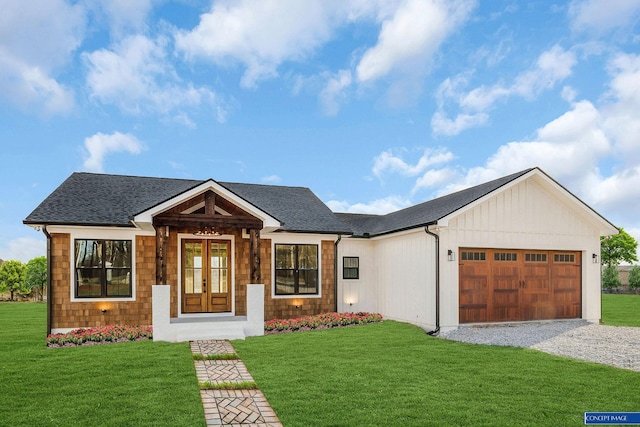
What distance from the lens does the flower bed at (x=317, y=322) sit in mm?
12578

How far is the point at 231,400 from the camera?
245 inches

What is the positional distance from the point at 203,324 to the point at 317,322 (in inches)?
132

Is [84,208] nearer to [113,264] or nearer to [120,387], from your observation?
[113,264]

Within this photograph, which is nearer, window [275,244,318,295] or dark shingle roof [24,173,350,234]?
dark shingle roof [24,173,350,234]

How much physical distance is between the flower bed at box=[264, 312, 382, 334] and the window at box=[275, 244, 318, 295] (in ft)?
3.15

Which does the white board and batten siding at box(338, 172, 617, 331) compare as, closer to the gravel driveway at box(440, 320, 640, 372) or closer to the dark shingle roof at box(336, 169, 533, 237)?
the dark shingle roof at box(336, 169, 533, 237)

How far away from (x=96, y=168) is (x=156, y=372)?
37.1 feet

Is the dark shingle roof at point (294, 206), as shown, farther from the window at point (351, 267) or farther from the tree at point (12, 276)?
the tree at point (12, 276)

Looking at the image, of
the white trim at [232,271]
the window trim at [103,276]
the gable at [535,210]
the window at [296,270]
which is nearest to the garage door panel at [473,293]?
the gable at [535,210]

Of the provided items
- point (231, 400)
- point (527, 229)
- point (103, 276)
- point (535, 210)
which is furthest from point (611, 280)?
point (231, 400)

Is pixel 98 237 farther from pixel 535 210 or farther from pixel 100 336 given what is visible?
pixel 535 210

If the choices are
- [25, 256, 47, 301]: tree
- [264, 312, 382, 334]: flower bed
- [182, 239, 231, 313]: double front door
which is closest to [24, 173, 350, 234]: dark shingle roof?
[182, 239, 231, 313]: double front door

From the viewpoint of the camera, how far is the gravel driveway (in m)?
9.00

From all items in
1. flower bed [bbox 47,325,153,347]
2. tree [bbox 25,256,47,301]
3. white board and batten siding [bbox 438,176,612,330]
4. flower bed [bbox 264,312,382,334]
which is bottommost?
tree [bbox 25,256,47,301]
